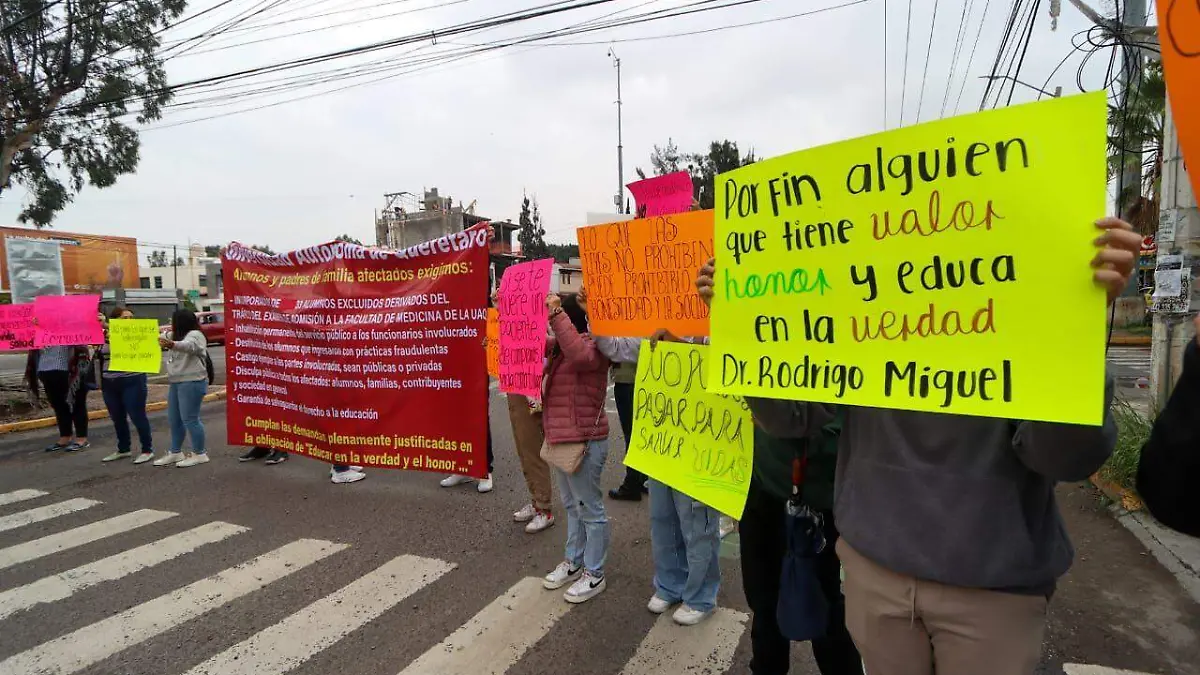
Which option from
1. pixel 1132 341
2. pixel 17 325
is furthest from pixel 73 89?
pixel 1132 341

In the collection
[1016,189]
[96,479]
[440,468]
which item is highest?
[1016,189]

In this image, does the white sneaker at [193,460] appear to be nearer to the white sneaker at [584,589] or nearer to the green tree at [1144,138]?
the white sneaker at [584,589]

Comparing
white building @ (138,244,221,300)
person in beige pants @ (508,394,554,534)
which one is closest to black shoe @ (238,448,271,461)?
person in beige pants @ (508,394,554,534)

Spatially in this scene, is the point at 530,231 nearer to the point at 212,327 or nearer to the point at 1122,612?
the point at 212,327

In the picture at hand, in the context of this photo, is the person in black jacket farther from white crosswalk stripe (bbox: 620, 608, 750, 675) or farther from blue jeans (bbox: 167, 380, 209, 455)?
blue jeans (bbox: 167, 380, 209, 455)

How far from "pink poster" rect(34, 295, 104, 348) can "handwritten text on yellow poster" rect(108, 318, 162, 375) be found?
79cm

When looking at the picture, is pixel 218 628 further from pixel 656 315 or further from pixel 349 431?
pixel 656 315

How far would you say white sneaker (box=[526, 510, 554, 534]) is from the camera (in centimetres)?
489

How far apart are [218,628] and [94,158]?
12828mm

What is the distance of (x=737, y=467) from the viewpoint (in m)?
2.66

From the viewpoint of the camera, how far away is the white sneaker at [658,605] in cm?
356

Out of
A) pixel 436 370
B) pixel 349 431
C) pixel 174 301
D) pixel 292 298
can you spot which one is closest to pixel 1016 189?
pixel 436 370

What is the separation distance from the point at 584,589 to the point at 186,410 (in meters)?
5.50

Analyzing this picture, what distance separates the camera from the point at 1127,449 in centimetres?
516
